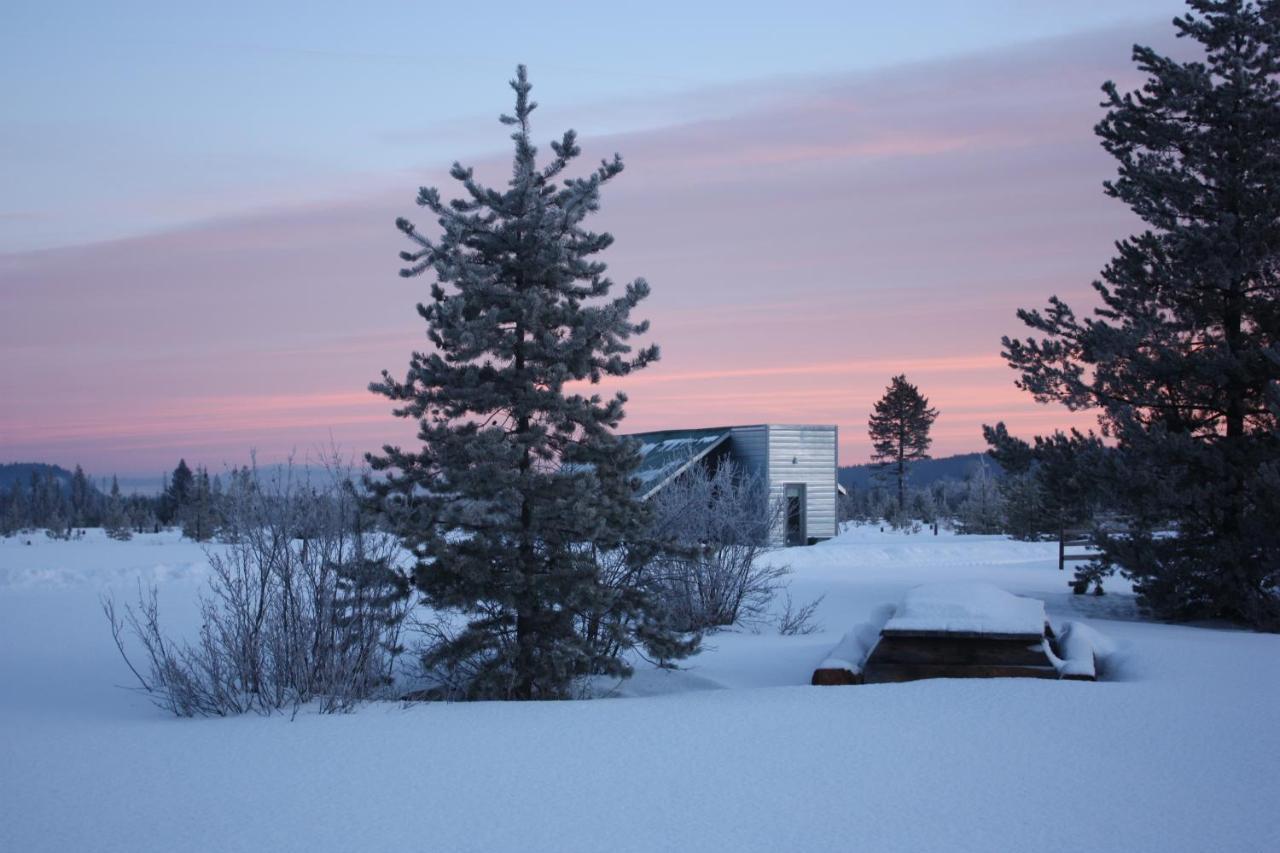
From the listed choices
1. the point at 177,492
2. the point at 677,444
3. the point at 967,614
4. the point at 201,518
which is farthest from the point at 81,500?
the point at 967,614

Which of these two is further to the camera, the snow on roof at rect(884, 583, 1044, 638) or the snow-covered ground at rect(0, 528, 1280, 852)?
the snow on roof at rect(884, 583, 1044, 638)

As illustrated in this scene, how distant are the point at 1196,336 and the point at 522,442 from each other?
11.6 meters

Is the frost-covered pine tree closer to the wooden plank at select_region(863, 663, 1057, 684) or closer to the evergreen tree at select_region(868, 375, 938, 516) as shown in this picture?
the wooden plank at select_region(863, 663, 1057, 684)

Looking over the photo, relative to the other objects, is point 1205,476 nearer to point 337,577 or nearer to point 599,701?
point 599,701

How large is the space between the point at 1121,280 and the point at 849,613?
658 cm

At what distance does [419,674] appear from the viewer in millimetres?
10414

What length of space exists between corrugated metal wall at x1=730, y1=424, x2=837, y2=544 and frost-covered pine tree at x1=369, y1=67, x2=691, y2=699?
950 inches

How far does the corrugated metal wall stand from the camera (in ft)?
112

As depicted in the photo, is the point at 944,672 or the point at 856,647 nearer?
the point at 944,672

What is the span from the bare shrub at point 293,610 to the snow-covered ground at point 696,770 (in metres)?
0.43

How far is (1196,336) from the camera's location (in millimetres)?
15812

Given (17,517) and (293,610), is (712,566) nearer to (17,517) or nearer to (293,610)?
(293,610)

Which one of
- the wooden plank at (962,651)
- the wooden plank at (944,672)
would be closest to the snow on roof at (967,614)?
the wooden plank at (962,651)

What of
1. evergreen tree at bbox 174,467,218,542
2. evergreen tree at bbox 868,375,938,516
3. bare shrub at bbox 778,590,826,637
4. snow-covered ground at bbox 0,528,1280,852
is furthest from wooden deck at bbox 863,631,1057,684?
evergreen tree at bbox 868,375,938,516
